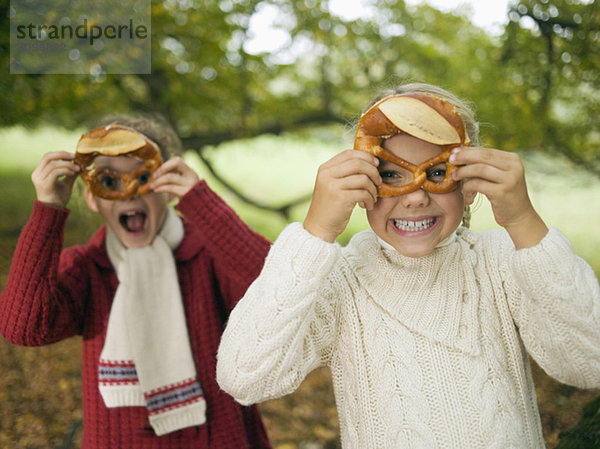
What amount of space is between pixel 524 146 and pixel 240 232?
285 cm

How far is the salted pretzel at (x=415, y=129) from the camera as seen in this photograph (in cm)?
153

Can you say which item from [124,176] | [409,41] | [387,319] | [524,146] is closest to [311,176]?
[409,41]

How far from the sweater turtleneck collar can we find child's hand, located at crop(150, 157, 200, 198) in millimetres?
839

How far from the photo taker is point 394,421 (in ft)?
5.05

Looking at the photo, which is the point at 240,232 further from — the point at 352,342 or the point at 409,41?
the point at 409,41

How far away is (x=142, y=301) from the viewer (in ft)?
7.78

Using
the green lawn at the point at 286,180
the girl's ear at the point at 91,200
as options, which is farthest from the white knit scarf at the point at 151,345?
the green lawn at the point at 286,180

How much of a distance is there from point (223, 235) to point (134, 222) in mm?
483

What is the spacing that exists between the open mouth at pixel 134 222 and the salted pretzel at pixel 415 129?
1.20m

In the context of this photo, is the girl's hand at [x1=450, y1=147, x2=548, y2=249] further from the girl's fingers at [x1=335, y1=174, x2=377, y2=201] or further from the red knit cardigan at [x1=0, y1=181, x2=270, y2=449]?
the red knit cardigan at [x1=0, y1=181, x2=270, y2=449]

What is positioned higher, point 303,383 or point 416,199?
point 416,199

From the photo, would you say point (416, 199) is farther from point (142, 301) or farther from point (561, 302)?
point (142, 301)

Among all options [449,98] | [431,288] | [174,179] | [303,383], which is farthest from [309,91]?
[431,288]

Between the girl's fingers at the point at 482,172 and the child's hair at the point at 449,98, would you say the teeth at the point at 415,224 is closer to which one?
the girl's fingers at the point at 482,172
